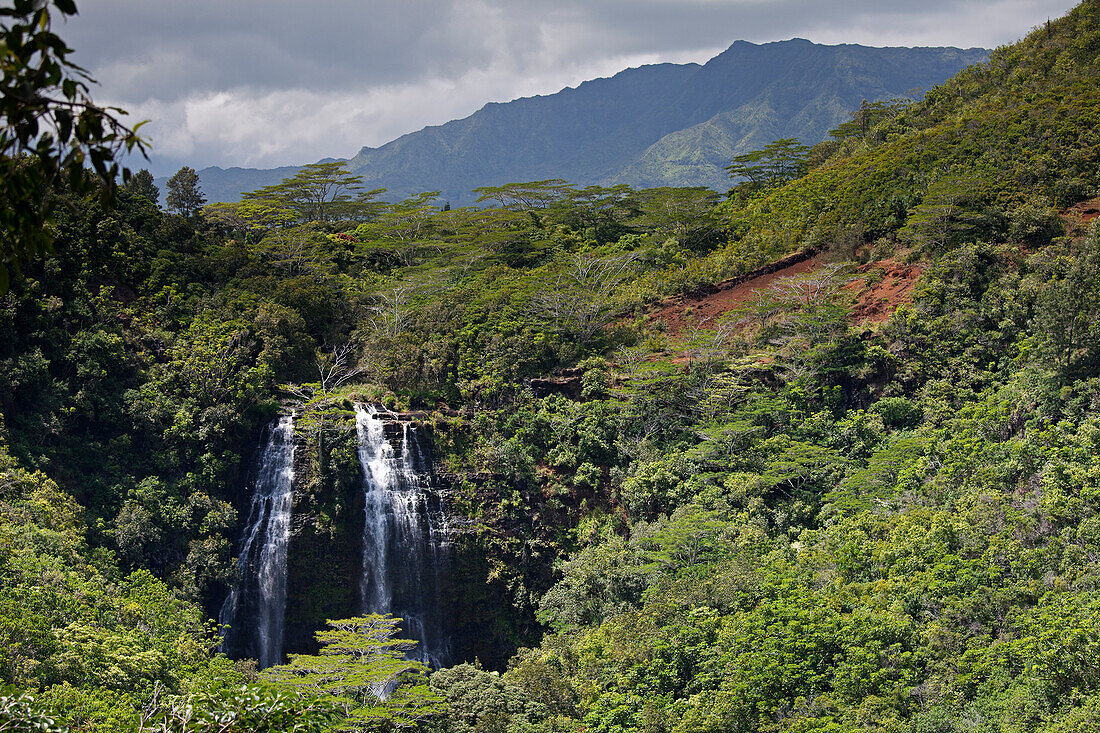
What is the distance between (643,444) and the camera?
27.8 metres

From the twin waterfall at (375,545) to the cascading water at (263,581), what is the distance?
32 millimetres

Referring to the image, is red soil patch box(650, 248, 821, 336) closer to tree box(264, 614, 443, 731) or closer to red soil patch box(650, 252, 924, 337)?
red soil patch box(650, 252, 924, 337)

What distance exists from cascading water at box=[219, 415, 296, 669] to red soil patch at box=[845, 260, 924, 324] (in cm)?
2000

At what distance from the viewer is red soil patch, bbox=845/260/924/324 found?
92.8 feet

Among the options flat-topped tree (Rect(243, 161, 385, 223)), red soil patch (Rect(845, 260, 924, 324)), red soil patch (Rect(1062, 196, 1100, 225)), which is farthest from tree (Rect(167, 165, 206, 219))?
red soil patch (Rect(1062, 196, 1100, 225))

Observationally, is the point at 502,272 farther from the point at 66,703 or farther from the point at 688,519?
the point at 66,703

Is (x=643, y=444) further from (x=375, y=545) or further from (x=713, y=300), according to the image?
(x=375, y=545)

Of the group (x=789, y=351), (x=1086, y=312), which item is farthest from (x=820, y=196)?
(x=1086, y=312)

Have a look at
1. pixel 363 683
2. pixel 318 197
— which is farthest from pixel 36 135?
pixel 318 197

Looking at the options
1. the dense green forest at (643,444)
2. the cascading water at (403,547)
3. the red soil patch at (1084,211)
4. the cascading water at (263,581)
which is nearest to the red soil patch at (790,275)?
the dense green forest at (643,444)

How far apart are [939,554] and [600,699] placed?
7865 millimetres

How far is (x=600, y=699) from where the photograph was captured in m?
18.5

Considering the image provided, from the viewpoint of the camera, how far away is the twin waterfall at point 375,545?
27703mm

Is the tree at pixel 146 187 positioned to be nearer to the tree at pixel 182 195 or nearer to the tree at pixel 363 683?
the tree at pixel 182 195
